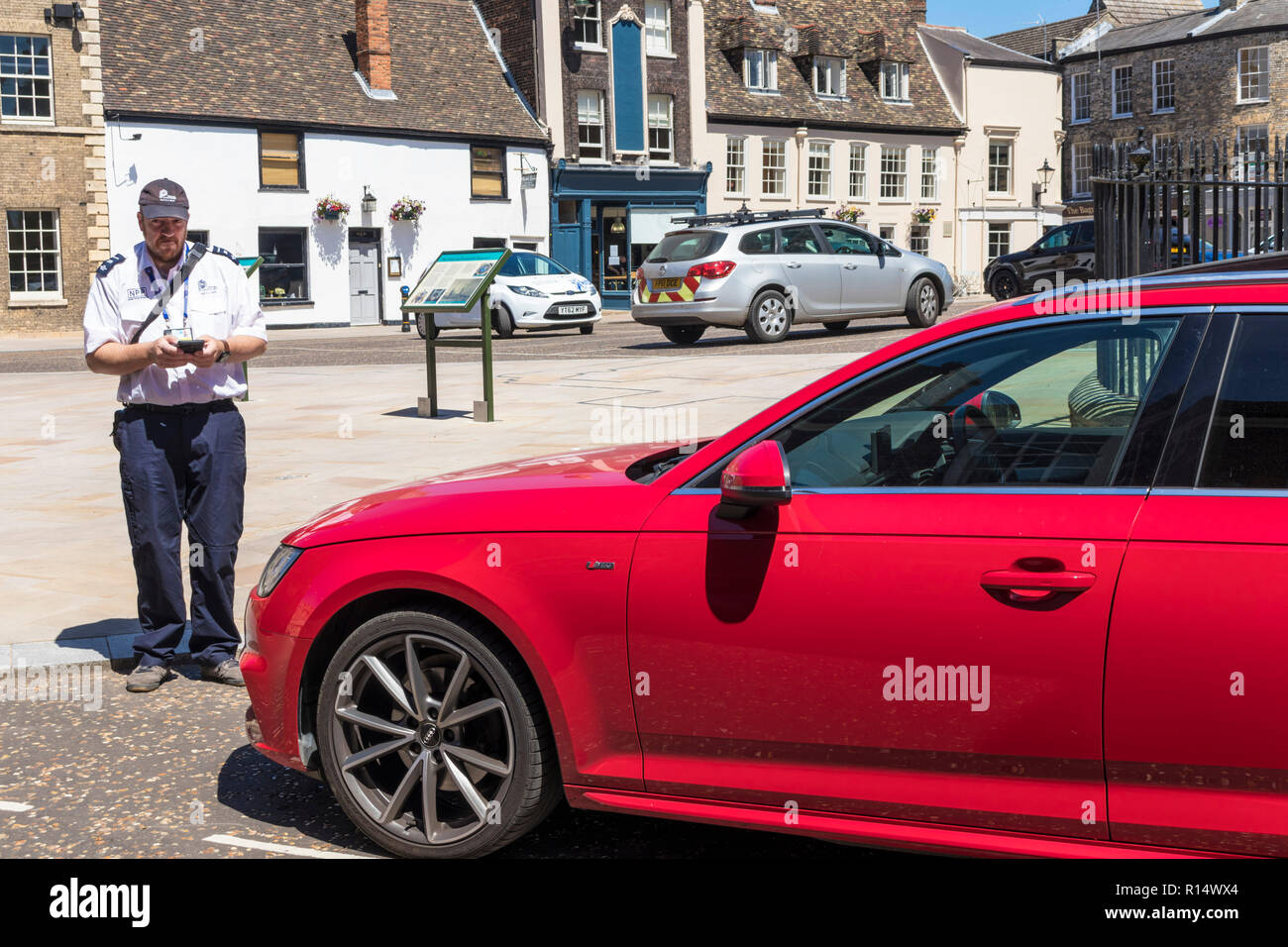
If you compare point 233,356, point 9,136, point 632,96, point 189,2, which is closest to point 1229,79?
point 632,96

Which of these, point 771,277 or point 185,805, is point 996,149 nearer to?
point 771,277

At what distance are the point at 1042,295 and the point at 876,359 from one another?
45 cm

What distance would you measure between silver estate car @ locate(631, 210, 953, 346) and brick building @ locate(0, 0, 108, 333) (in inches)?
692

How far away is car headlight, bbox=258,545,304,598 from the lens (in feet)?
13.2

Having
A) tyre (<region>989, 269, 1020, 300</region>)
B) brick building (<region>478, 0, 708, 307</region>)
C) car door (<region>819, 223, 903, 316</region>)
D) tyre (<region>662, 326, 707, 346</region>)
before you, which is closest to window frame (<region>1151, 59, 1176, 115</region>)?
brick building (<region>478, 0, 708, 307</region>)

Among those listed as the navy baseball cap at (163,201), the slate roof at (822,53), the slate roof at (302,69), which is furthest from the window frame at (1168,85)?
the navy baseball cap at (163,201)

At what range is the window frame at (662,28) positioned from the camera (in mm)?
42250

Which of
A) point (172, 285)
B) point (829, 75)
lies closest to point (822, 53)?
point (829, 75)

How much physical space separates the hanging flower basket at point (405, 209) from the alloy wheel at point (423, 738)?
3408 centimetres

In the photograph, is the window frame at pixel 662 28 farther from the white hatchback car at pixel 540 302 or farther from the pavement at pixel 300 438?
the pavement at pixel 300 438

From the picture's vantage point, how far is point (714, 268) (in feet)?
64.3

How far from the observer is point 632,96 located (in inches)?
1646

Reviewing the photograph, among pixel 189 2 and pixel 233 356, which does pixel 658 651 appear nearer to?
pixel 233 356

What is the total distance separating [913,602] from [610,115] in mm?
39922
